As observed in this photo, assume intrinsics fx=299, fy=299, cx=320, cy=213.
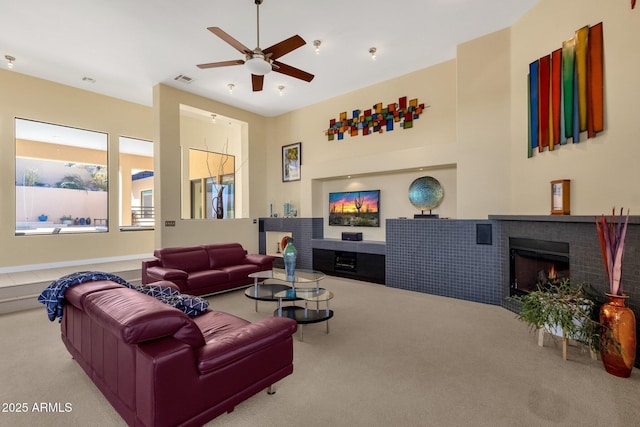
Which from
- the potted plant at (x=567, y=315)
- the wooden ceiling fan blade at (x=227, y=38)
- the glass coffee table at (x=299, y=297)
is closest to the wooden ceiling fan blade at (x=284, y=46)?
the wooden ceiling fan blade at (x=227, y=38)

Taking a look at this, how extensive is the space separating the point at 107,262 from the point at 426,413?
6.70 metres

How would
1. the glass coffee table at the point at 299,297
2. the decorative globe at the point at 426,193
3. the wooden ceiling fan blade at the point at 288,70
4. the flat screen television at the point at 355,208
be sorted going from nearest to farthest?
the glass coffee table at the point at 299,297 → the wooden ceiling fan blade at the point at 288,70 → the decorative globe at the point at 426,193 → the flat screen television at the point at 355,208

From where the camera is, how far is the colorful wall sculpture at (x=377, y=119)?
541 cm

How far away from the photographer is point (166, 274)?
4.12 meters

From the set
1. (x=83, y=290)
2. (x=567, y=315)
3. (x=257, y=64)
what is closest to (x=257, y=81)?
(x=257, y=64)

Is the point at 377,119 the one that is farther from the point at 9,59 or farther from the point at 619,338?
the point at 9,59

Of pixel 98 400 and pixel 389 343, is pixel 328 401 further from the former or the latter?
pixel 98 400

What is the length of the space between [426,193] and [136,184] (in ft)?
22.4

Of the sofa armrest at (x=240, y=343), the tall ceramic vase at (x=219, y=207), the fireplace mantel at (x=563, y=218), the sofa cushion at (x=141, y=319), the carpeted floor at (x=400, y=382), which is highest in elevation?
the tall ceramic vase at (x=219, y=207)

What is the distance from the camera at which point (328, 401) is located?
2.06m

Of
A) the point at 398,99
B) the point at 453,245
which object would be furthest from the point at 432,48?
the point at 453,245

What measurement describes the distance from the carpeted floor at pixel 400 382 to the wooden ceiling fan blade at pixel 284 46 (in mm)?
3071

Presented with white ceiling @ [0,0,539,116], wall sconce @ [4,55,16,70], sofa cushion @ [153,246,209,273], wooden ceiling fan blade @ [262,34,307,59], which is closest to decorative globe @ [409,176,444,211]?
white ceiling @ [0,0,539,116]

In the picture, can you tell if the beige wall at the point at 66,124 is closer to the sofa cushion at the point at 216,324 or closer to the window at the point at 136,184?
the window at the point at 136,184
